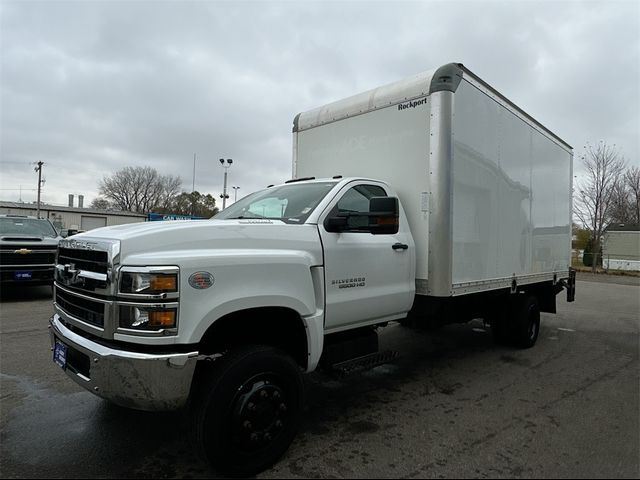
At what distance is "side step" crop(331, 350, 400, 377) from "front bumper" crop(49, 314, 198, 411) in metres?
1.54

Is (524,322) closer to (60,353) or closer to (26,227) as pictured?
(60,353)

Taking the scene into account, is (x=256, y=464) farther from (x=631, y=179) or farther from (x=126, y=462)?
(x=631, y=179)

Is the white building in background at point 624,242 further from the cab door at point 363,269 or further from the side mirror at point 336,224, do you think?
the side mirror at point 336,224

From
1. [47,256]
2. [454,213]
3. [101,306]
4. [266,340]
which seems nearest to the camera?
[101,306]

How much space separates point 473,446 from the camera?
10.6 ft

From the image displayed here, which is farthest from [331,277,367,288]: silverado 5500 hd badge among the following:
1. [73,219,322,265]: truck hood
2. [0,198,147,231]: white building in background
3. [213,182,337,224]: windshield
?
[0,198,147,231]: white building in background

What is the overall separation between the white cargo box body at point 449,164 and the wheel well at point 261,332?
1.67 m

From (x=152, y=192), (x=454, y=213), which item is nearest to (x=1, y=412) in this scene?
(x=454, y=213)

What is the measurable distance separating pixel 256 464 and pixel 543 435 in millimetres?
2396

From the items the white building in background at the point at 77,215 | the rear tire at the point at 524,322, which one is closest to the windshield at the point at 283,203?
the rear tire at the point at 524,322

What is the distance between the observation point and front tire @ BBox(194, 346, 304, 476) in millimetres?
2564

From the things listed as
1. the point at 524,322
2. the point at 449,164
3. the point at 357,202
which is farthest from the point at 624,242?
the point at 357,202

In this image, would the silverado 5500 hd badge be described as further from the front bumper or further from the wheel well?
the front bumper

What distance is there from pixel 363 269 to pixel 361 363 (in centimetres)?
90
